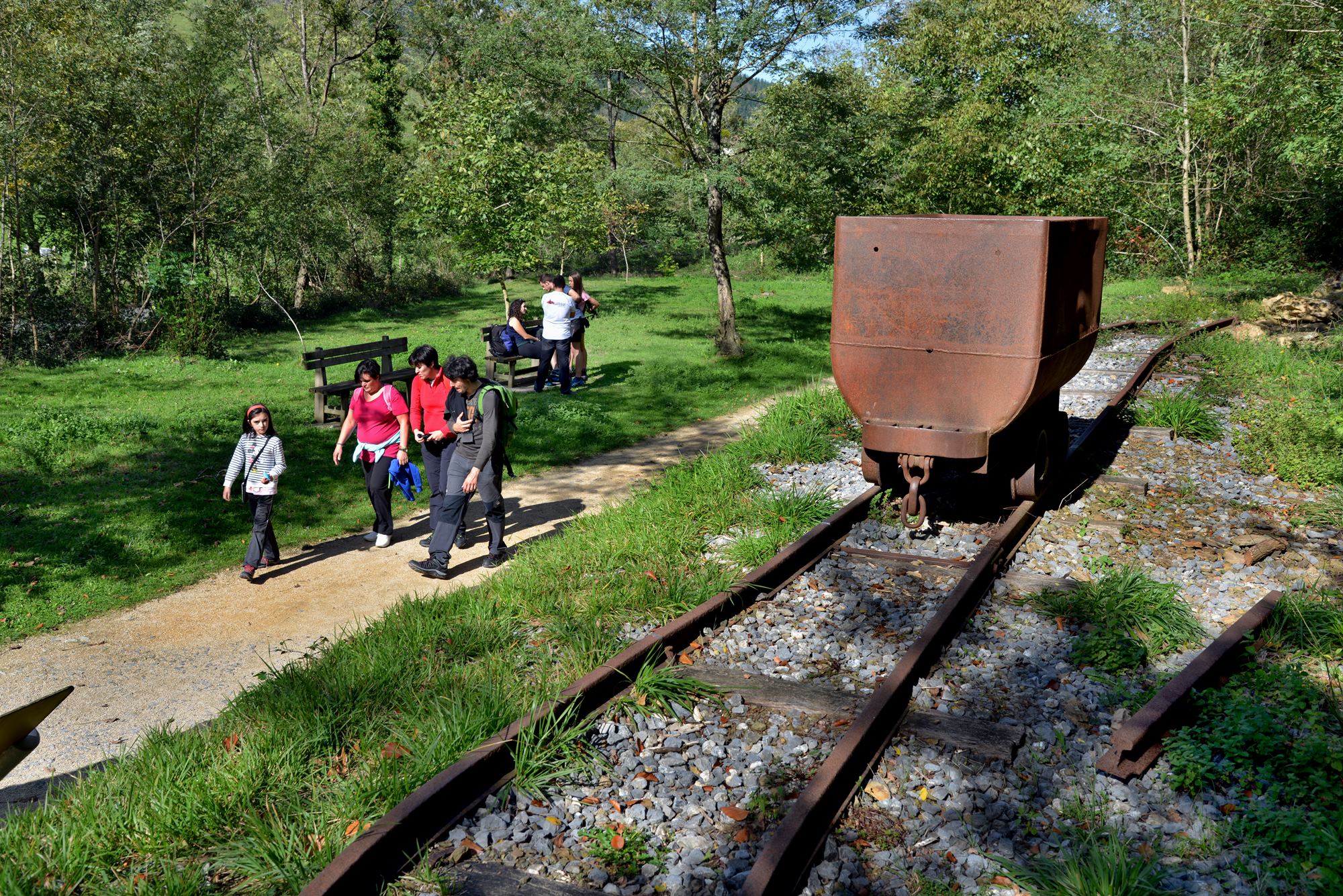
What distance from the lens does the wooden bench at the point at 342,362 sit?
12859 mm

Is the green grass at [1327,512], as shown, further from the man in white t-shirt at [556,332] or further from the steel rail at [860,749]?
the man in white t-shirt at [556,332]

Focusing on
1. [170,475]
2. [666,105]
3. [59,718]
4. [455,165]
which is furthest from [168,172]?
[59,718]

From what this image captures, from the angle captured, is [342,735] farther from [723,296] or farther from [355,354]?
[723,296]

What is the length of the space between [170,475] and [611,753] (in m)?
7.89

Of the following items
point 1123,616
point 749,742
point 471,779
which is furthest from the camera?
point 1123,616

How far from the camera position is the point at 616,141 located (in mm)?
23250

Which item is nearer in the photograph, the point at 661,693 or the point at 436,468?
the point at 661,693

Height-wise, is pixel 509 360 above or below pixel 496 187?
below

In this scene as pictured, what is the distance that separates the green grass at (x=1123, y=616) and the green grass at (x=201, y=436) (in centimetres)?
430

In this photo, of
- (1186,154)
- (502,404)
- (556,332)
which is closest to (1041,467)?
(502,404)

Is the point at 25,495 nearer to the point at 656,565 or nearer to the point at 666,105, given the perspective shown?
the point at 656,565

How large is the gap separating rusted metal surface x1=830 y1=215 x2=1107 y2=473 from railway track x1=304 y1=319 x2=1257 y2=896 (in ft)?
3.38

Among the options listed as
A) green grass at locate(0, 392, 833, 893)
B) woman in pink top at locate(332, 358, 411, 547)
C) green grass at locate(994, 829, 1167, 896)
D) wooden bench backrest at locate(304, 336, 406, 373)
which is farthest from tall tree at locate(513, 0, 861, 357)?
green grass at locate(994, 829, 1167, 896)

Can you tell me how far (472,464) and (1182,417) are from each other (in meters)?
7.39
